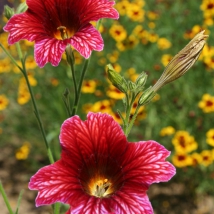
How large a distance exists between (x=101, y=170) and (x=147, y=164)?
0.13m

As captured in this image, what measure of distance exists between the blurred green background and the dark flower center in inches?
51.7

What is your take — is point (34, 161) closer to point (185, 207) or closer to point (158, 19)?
point (185, 207)

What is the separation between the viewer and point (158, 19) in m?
3.42

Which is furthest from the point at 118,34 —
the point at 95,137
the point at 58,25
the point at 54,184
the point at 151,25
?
the point at 54,184

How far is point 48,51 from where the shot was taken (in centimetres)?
84

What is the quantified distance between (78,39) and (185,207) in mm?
1933

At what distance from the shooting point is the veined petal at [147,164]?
0.78 m

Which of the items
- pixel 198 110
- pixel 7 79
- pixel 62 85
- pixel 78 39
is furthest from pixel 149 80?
pixel 78 39

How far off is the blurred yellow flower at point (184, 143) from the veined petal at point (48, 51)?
148 centimetres

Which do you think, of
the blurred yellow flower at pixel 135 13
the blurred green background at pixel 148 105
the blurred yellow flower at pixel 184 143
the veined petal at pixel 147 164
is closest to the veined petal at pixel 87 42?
the veined petal at pixel 147 164

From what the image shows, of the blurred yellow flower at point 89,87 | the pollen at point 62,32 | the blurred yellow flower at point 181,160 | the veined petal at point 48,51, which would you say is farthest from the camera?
the blurred yellow flower at point 89,87

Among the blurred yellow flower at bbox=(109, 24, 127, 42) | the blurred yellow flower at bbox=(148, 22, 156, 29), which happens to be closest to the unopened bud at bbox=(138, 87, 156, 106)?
the blurred yellow flower at bbox=(109, 24, 127, 42)

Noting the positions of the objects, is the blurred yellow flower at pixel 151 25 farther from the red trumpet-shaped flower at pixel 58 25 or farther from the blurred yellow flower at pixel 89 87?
the red trumpet-shaped flower at pixel 58 25

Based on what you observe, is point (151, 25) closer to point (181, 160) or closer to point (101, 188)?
point (181, 160)
